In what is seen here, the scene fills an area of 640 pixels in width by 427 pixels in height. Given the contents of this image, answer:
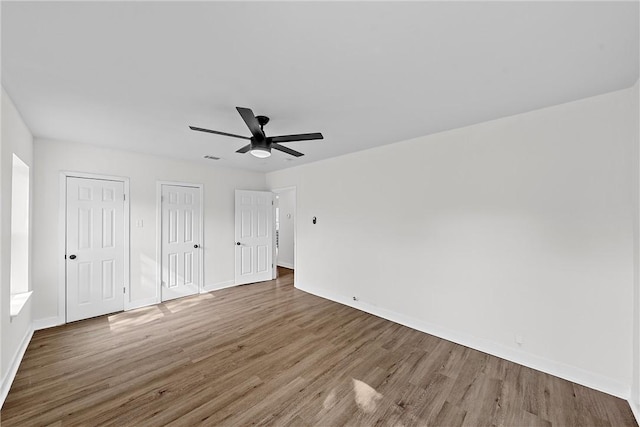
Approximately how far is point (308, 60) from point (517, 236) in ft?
8.51

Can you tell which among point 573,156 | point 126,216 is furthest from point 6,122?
point 573,156

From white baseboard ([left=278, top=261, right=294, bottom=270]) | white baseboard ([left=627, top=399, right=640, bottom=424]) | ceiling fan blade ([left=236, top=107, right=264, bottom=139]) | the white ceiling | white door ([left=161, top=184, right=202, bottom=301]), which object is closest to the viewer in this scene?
the white ceiling

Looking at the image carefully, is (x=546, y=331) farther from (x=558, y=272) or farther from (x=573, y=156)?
(x=573, y=156)

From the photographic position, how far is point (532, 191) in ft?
8.10

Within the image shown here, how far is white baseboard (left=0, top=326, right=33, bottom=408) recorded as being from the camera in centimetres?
202

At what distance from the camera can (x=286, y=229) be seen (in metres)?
7.28

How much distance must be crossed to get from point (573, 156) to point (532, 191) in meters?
0.41

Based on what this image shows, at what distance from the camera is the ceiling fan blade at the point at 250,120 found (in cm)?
193

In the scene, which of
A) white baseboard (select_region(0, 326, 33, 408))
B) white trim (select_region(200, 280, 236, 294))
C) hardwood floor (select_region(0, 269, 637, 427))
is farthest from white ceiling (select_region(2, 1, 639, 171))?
white trim (select_region(200, 280, 236, 294))

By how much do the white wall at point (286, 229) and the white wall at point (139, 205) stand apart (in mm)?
1524

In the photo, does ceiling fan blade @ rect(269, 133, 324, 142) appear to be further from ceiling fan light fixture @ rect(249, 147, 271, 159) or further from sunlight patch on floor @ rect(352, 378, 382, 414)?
sunlight patch on floor @ rect(352, 378, 382, 414)

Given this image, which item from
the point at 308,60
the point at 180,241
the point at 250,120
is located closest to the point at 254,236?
the point at 180,241

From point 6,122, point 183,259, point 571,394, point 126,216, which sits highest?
point 6,122

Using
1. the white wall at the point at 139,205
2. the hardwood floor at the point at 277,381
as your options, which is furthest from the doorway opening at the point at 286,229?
the hardwood floor at the point at 277,381
